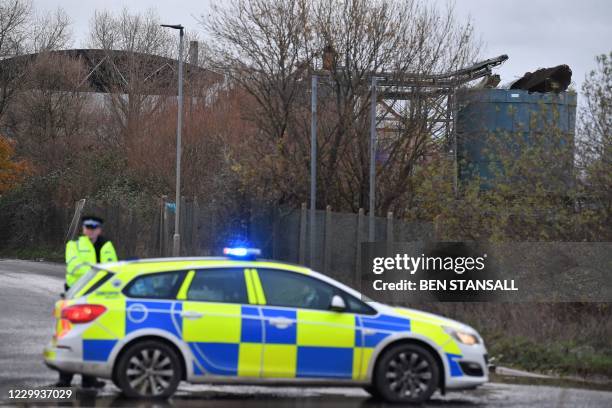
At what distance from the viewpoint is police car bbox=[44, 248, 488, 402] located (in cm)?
1116

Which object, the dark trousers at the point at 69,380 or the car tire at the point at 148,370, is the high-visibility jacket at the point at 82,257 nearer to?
the dark trousers at the point at 69,380

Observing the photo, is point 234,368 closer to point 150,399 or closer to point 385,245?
point 150,399

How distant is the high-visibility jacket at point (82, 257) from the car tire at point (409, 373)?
11.5 ft

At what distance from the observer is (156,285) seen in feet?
37.8

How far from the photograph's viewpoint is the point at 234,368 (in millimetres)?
11336

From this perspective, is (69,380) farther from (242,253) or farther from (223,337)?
(242,253)

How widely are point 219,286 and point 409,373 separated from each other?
7.04ft

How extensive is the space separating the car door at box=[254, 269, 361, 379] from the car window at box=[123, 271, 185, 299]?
2.72 feet

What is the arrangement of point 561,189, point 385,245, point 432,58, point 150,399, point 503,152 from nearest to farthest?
point 150,399
point 561,189
point 503,152
point 385,245
point 432,58

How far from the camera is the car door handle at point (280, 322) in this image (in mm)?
11383

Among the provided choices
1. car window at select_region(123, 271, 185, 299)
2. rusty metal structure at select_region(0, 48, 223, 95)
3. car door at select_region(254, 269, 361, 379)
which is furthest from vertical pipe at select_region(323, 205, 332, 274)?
rusty metal structure at select_region(0, 48, 223, 95)

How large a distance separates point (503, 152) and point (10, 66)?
4646 centimetres

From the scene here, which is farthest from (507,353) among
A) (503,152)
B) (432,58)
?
(432,58)

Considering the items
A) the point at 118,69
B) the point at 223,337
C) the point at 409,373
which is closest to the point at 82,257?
the point at 223,337
